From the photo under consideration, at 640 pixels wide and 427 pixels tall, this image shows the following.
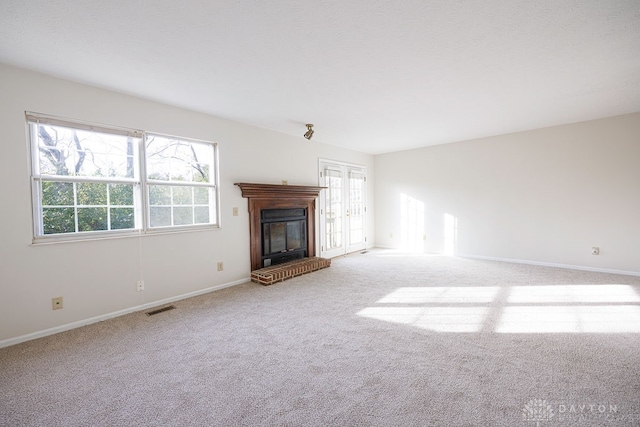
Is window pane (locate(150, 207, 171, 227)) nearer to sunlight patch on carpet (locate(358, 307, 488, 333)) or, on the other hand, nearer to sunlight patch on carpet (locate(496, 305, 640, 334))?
sunlight patch on carpet (locate(358, 307, 488, 333))

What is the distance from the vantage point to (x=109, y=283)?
116 inches

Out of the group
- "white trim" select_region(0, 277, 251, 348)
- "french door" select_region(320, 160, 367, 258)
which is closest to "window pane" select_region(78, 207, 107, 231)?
"white trim" select_region(0, 277, 251, 348)

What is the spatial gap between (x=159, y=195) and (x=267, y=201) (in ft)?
5.15

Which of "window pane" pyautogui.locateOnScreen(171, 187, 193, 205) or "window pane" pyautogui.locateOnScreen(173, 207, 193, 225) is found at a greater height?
"window pane" pyautogui.locateOnScreen(171, 187, 193, 205)

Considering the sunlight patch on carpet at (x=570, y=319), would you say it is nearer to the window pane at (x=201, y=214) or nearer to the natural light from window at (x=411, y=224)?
the natural light from window at (x=411, y=224)

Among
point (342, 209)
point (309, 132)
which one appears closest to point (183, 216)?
point (309, 132)

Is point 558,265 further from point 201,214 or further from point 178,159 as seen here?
point 178,159

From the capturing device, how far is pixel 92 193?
289cm

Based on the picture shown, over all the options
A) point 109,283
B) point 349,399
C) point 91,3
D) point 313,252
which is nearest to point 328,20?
point 91,3

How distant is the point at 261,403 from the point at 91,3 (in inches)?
105

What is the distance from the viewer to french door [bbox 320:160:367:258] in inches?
225

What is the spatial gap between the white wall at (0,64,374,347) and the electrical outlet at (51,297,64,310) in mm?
27

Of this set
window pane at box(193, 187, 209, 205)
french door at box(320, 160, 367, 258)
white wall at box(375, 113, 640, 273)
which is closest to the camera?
window pane at box(193, 187, 209, 205)

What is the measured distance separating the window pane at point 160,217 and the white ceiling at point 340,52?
4.32 feet
